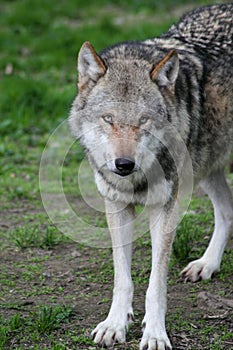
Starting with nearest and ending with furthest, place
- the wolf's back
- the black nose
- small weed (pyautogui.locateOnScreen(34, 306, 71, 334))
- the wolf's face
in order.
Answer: the black nose, the wolf's face, small weed (pyautogui.locateOnScreen(34, 306, 71, 334)), the wolf's back

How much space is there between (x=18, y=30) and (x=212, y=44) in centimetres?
664

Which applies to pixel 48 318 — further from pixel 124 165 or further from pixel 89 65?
pixel 89 65

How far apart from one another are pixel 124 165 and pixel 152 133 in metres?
0.39

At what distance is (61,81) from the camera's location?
364 inches

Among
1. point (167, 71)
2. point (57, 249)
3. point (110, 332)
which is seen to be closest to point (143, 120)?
point (167, 71)

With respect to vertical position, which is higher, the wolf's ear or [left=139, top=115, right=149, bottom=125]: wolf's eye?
the wolf's ear

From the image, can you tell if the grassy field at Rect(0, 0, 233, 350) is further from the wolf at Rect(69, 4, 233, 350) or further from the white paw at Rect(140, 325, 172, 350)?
the wolf at Rect(69, 4, 233, 350)

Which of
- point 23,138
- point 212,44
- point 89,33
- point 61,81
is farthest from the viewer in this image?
point 89,33

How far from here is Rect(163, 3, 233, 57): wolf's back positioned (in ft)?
16.1

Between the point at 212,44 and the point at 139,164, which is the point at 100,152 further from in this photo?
the point at 212,44

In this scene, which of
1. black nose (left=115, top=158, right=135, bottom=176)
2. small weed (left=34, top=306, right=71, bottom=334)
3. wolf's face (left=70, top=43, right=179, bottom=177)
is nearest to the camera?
black nose (left=115, top=158, right=135, bottom=176)

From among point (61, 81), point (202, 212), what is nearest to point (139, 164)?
point (202, 212)

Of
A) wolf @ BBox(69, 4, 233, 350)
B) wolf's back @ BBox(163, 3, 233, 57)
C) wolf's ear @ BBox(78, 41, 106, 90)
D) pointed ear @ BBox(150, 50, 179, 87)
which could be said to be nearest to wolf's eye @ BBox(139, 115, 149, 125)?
wolf @ BBox(69, 4, 233, 350)

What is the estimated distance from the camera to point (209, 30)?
16.5 ft
